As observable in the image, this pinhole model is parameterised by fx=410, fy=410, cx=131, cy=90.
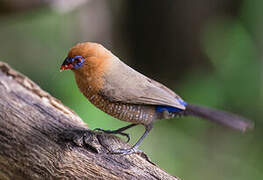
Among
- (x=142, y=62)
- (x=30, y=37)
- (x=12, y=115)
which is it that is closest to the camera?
(x=12, y=115)

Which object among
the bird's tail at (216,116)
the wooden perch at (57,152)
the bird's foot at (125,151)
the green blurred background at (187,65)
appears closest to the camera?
the wooden perch at (57,152)

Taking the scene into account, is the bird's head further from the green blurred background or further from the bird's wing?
the green blurred background

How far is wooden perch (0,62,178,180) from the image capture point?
3693mm

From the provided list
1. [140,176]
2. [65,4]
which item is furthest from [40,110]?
[65,4]

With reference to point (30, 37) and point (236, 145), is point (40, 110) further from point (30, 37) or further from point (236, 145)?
point (30, 37)

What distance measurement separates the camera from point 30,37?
10500mm

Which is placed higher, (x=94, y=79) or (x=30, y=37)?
(x=30, y=37)

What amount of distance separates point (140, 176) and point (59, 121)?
1087mm

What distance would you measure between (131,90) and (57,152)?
35.8 inches

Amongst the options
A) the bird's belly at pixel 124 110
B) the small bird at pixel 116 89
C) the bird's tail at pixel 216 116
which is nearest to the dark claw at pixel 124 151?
the small bird at pixel 116 89

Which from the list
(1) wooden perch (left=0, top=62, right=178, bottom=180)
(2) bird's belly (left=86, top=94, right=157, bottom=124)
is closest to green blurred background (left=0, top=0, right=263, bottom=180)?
(1) wooden perch (left=0, top=62, right=178, bottom=180)

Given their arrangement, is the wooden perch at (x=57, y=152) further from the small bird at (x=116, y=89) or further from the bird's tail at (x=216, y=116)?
the bird's tail at (x=216, y=116)

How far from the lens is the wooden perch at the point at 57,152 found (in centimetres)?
369

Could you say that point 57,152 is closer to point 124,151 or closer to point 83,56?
point 124,151
